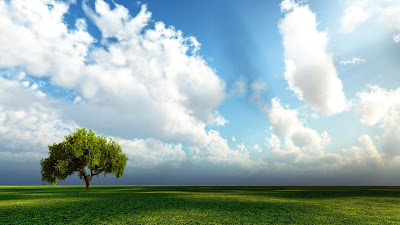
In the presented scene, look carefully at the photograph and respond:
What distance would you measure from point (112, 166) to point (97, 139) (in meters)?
6.65

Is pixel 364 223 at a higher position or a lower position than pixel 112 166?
lower

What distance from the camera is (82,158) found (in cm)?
4988

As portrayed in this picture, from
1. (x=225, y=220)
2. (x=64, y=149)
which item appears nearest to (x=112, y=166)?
(x=64, y=149)

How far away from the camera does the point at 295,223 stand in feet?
38.7

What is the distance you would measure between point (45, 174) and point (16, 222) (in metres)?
46.5

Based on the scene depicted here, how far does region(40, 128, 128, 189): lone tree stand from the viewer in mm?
48969

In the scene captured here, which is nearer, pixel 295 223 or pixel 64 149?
pixel 295 223

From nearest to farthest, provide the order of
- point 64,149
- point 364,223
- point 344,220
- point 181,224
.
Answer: point 181,224 → point 364,223 → point 344,220 → point 64,149

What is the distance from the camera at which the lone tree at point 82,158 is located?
49.0m

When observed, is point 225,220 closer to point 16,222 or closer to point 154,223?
point 154,223

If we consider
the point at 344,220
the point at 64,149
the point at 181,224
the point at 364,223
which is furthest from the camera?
the point at 64,149

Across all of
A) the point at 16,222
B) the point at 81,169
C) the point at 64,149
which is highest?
the point at 64,149

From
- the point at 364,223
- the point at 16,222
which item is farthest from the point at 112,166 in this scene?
the point at 364,223

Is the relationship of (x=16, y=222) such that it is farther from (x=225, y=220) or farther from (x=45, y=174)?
(x=45, y=174)
